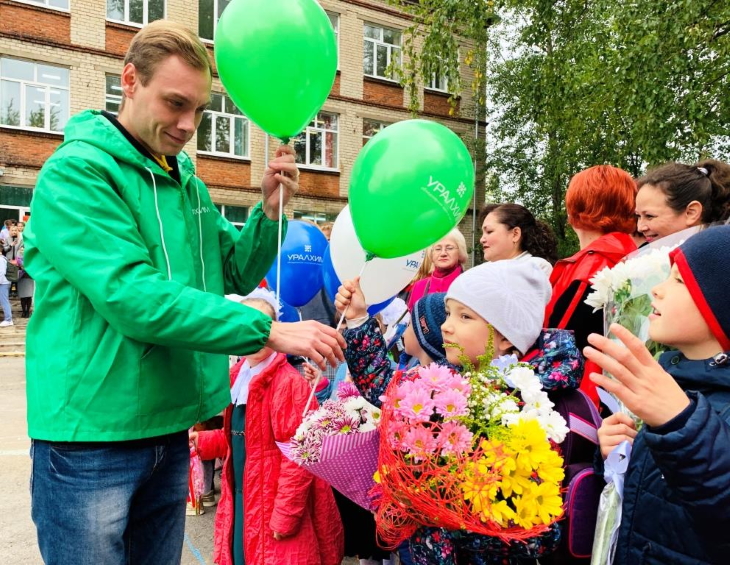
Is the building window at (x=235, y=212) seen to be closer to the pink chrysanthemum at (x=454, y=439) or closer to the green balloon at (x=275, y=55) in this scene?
the green balloon at (x=275, y=55)

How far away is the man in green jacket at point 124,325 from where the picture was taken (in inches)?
56.9

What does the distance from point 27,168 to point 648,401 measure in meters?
15.3

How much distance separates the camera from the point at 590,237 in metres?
2.93

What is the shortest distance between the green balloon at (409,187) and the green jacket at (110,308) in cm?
63

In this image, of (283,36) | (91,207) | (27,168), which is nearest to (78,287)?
(91,207)

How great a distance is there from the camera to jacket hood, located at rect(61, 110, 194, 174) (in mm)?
1579

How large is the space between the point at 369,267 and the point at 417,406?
111cm

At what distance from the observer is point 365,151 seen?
6.82ft

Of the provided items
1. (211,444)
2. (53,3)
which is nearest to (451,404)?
(211,444)

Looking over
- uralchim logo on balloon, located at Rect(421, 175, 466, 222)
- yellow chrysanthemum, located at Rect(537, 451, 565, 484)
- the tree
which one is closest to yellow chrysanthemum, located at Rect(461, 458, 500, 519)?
yellow chrysanthemum, located at Rect(537, 451, 565, 484)

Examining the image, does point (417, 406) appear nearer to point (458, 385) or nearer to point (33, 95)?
point (458, 385)

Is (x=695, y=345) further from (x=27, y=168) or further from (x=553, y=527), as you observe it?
(x=27, y=168)

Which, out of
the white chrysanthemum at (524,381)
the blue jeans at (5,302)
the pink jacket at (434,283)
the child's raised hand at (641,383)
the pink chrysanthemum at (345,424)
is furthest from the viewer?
the blue jeans at (5,302)

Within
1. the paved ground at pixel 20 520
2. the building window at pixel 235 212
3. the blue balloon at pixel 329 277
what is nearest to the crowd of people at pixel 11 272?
the building window at pixel 235 212
